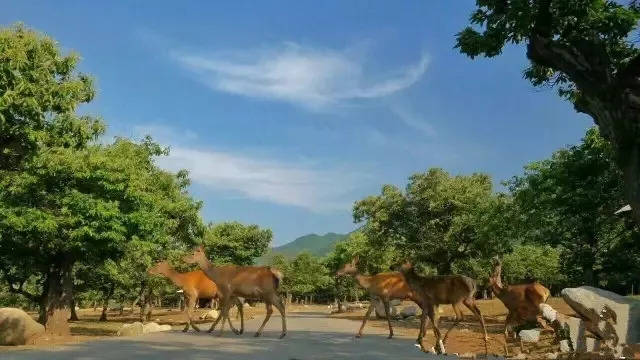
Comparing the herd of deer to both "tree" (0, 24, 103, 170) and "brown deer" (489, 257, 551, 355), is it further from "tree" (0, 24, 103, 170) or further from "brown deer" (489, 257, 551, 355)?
"tree" (0, 24, 103, 170)

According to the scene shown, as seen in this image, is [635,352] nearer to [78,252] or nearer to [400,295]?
[400,295]

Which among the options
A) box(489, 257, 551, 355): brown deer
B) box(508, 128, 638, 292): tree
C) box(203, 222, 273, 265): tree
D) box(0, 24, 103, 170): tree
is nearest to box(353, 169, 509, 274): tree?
box(508, 128, 638, 292): tree

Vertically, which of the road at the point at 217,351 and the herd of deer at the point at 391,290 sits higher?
the herd of deer at the point at 391,290

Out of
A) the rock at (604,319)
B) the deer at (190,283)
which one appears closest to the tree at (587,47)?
the rock at (604,319)

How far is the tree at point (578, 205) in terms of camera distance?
2380 cm

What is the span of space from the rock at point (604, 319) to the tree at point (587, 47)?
3772 millimetres

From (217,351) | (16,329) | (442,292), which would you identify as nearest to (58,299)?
(16,329)

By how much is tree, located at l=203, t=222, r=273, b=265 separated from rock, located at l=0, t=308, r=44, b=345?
180 ft

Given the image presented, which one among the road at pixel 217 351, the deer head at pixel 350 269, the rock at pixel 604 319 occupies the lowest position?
the road at pixel 217 351

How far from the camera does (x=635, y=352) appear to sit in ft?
39.7

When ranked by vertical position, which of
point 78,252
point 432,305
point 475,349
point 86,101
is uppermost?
point 86,101

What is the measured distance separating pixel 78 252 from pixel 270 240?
5531 centimetres

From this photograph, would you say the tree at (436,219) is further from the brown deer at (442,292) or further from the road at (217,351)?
the road at (217,351)

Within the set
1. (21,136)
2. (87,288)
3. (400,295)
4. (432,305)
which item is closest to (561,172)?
(400,295)
